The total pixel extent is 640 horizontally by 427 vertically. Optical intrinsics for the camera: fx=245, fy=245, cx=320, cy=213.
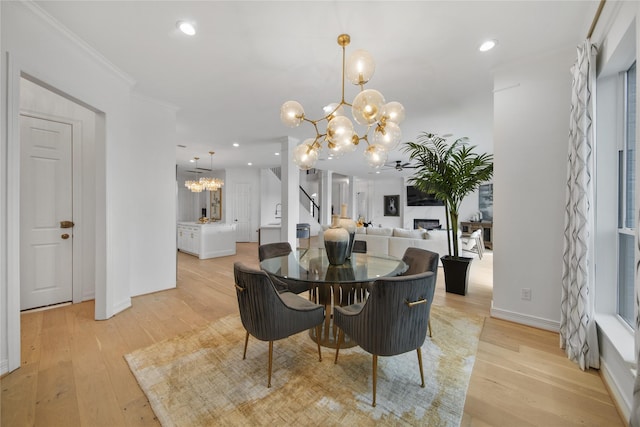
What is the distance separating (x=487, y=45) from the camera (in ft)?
7.32

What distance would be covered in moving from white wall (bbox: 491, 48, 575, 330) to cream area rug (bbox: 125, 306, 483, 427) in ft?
2.65

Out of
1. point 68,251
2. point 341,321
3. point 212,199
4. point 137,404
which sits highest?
point 212,199

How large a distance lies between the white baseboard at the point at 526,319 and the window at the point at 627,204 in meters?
0.63

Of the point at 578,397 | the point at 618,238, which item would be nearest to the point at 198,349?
the point at 578,397

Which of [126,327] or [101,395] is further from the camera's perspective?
[126,327]

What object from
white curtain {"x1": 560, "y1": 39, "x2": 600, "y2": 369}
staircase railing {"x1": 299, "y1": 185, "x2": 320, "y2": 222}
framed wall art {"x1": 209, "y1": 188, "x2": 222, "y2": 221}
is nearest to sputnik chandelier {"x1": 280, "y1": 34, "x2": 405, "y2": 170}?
white curtain {"x1": 560, "y1": 39, "x2": 600, "y2": 369}

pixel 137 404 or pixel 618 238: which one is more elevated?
pixel 618 238

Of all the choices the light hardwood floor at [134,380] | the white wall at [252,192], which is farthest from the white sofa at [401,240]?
the white wall at [252,192]

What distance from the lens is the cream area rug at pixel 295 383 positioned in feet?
4.61

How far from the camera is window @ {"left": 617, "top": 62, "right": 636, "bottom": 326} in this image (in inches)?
69.3

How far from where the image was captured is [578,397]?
5.13 ft

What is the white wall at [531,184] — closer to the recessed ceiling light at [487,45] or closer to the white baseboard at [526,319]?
the white baseboard at [526,319]

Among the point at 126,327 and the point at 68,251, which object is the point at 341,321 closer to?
the point at 126,327

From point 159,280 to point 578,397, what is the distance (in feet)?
14.6
